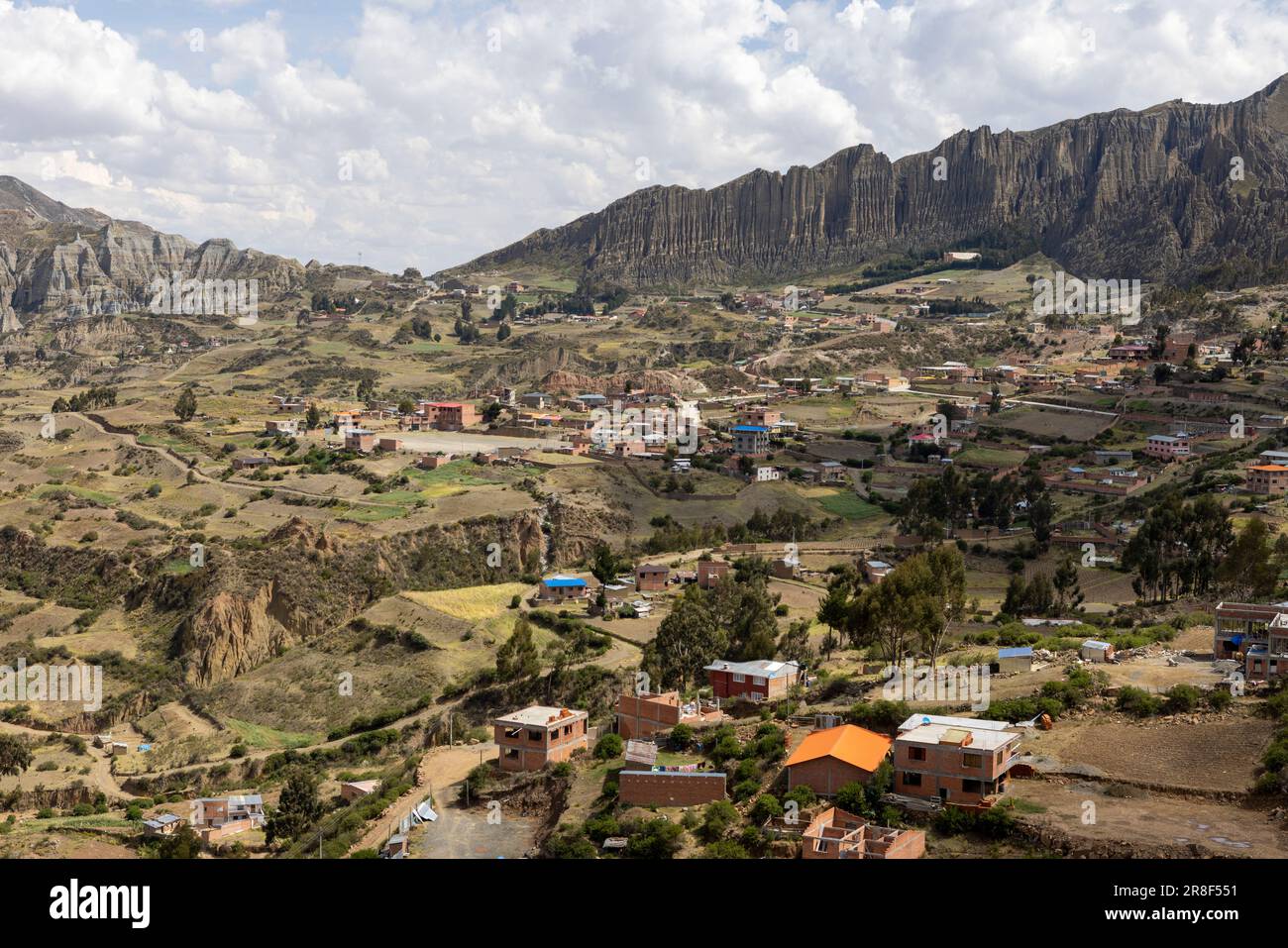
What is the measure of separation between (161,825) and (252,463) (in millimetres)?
45471

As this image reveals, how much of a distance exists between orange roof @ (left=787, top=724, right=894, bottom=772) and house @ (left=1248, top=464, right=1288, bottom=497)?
39063mm

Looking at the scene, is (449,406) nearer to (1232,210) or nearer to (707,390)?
(707,390)

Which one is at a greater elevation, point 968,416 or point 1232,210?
point 1232,210

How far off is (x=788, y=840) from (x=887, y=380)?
278 ft

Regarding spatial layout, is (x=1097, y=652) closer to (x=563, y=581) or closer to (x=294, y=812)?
(x=294, y=812)

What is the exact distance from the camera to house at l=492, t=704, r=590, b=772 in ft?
101

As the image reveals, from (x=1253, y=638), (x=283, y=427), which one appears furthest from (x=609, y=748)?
(x=283, y=427)

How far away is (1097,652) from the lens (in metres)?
33.1

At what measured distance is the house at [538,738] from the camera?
30734 mm

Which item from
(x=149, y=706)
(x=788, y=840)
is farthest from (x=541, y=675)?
(x=788, y=840)

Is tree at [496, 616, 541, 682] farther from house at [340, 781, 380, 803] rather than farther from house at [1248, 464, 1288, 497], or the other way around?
house at [1248, 464, 1288, 497]

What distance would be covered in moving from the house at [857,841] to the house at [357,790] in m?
15.2
